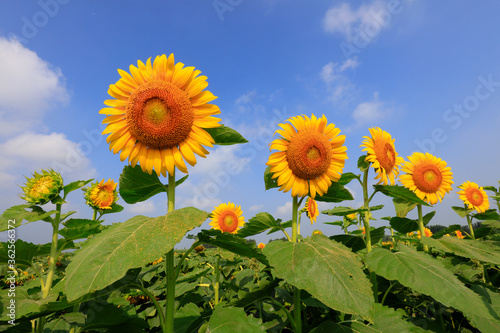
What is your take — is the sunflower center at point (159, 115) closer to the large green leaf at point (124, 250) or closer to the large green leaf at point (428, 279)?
the large green leaf at point (124, 250)

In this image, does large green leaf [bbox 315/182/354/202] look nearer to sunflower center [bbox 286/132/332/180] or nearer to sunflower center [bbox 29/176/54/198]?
sunflower center [bbox 286/132/332/180]

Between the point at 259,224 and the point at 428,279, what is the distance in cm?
131

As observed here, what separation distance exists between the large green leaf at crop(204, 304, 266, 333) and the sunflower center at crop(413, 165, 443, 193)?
3.37 metres

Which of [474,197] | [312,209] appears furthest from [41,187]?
[474,197]

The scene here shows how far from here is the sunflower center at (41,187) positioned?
2.64 metres

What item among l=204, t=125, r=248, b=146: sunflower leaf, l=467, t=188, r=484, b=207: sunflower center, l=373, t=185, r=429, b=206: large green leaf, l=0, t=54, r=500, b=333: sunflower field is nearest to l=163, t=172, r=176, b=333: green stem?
l=0, t=54, r=500, b=333: sunflower field

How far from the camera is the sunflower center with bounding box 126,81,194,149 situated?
205cm

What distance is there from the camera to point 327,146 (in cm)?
279

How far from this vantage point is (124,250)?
A: 1.38 m

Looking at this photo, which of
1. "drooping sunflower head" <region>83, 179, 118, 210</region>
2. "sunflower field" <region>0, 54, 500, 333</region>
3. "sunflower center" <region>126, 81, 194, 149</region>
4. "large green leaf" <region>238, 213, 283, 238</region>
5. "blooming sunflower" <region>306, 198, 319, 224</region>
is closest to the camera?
"sunflower field" <region>0, 54, 500, 333</region>

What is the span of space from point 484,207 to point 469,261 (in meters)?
2.30

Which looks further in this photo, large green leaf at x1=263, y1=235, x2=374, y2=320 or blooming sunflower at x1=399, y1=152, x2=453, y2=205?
blooming sunflower at x1=399, y1=152, x2=453, y2=205

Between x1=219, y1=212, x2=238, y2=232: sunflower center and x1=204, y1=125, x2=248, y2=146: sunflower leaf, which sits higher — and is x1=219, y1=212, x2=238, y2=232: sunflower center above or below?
below

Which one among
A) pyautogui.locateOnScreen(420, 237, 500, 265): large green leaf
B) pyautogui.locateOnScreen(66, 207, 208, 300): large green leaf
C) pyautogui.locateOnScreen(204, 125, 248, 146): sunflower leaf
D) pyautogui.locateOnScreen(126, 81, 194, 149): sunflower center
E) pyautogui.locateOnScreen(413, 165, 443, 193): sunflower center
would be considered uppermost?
pyautogui.locateOnScreen(126, 81, 194, 149): sunflower center
